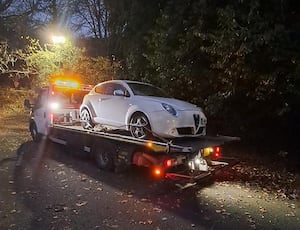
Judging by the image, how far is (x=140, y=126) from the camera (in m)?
7.46

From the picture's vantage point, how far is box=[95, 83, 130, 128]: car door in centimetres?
813

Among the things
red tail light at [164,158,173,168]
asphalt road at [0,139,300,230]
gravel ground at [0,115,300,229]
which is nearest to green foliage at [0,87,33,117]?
gravel ground at [0,115,300,229]

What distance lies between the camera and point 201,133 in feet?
25.5

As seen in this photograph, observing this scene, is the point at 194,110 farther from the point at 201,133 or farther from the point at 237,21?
the point at 237,21

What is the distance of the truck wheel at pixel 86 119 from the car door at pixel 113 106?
1.13 ft

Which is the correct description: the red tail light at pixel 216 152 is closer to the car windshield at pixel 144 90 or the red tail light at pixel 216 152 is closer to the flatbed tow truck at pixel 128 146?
the flatbed tow truck at pixel 128 146

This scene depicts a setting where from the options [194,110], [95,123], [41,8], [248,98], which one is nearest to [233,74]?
[248,98]

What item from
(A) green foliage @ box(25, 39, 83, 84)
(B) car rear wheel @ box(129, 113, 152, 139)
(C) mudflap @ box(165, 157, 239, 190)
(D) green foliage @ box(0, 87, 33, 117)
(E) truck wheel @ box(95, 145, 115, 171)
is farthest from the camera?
(D) green foliage @ box(0, 87, 33, 117)

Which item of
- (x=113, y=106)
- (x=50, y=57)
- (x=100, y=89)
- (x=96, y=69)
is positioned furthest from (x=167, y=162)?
(x=50, y=57)

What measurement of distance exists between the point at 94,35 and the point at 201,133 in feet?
80.5

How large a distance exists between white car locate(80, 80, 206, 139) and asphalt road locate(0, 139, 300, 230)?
1.11 meters

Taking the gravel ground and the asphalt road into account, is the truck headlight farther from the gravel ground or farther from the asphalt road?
the asphalt road

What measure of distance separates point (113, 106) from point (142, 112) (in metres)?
1.20

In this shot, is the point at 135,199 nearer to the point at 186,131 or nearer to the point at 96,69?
the point at 186,131
